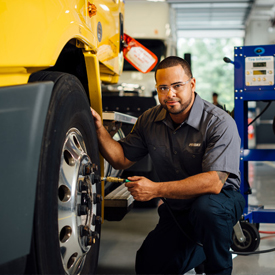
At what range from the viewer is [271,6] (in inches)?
652

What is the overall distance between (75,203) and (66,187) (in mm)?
86

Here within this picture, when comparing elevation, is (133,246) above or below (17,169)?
below

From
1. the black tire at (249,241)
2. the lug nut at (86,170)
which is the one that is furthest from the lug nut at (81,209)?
the black tire at (249,241)

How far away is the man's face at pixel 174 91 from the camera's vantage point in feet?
7.64

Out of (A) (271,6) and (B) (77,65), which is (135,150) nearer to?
(B) (77,65)

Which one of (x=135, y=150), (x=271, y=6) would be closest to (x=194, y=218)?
(x=135, y=150)

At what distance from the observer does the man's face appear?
2.33 m

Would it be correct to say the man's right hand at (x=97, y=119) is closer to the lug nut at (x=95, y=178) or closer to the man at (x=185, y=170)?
the man at (x=185, y=170)

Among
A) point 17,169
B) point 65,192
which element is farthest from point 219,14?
point 17,169

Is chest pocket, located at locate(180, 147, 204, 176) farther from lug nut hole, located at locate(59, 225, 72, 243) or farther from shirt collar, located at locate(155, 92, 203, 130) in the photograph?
lug nut hole, located at locate(59, 225, 72, 243)

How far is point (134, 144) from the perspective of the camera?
2.61 metres

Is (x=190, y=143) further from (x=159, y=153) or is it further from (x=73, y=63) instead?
(x=73, y=63)

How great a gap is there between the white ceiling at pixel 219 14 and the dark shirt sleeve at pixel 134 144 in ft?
44.6

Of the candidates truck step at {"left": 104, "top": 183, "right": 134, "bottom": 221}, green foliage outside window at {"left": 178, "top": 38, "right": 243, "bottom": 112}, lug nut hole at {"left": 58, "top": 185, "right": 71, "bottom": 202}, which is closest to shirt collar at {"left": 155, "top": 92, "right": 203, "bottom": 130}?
truck step at {"left": 104, "top": 183, "right": 134, "bottom": 221}
